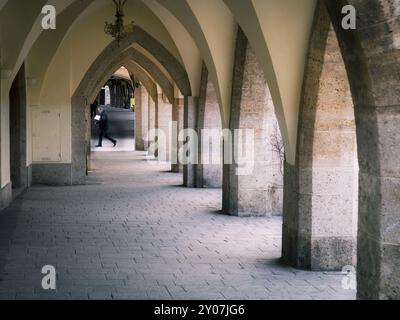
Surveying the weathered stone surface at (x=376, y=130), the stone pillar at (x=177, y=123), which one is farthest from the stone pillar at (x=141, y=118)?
the weathered stone surface at (x=376, y=130)

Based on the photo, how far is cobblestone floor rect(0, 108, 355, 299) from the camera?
5812 mm

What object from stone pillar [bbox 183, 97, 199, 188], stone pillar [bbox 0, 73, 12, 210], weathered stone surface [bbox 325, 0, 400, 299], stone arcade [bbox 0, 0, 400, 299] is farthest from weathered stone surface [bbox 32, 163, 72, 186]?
weathered stone surface [bbox 325, 0, 400, 299]

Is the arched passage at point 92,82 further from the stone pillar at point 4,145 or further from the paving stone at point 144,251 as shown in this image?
the stone pillar at point 4,145

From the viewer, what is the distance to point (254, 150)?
9.91 meters

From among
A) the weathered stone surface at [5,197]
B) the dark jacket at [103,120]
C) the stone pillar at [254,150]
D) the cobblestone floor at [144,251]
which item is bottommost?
the cobblestone floor at [144,251]

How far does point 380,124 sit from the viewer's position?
4094mm

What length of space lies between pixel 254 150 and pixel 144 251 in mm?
3094

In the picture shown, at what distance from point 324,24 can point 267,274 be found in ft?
8.32

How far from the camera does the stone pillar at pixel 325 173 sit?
6.55 m

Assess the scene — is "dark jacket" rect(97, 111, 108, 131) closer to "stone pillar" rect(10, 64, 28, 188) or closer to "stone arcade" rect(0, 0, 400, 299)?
"stone arcade" rect(0, 0, 400, 299)

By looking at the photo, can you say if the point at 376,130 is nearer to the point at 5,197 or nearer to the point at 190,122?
the point at 5,197

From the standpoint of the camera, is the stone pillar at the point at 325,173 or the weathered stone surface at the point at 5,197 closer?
the stone pillar at the point at 325,173

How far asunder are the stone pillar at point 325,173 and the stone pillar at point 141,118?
18.4m

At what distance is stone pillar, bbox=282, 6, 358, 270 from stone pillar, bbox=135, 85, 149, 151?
725 inches
